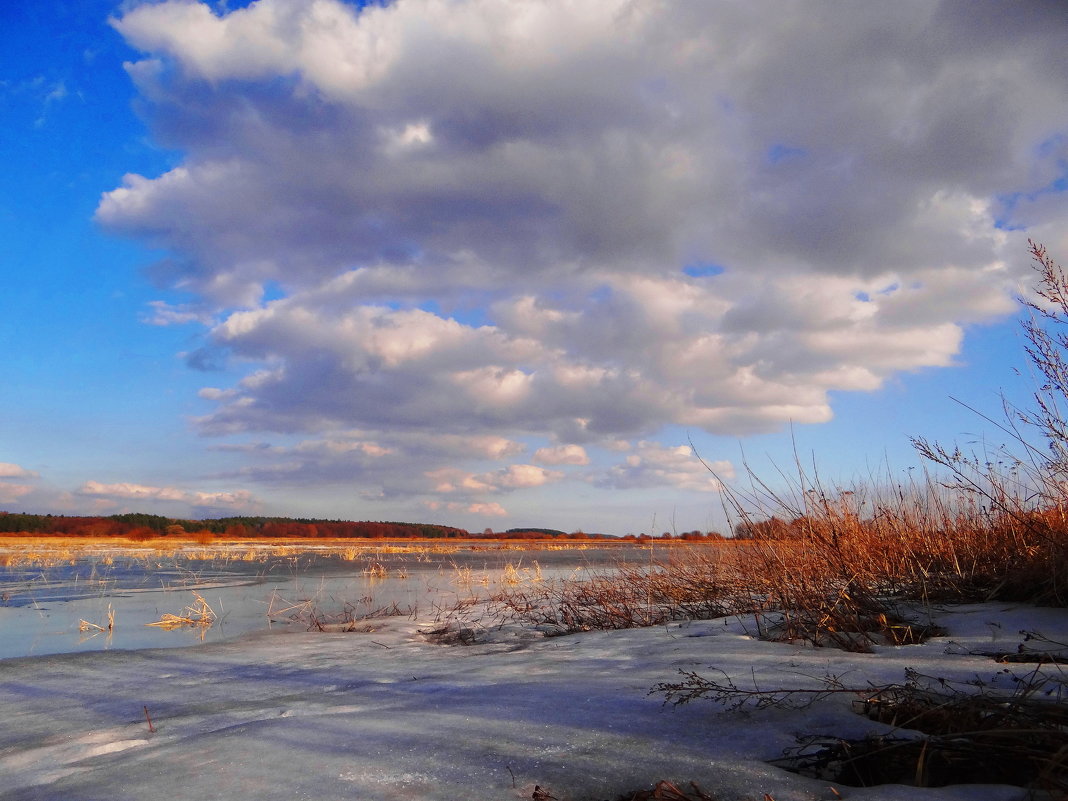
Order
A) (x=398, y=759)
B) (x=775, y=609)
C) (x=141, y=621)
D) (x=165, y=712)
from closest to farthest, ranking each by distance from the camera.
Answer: (x=398, y=759), (x=165, y=712), (x=775, y=609), (x=141, y=621)

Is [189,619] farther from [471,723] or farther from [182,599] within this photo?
[471,723]

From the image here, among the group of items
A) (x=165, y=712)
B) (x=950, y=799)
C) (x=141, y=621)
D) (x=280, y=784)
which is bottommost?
(x=141, y=621)

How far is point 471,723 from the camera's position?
90.2 inches

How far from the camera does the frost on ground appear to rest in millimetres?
1773

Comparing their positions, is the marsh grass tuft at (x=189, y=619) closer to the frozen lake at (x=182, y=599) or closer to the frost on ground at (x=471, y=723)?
the frozen lake at (x=182, y=599)

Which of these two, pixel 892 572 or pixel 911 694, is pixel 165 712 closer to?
pixel 911 694

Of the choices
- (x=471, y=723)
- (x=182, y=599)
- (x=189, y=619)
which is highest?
(x=471, y=723)

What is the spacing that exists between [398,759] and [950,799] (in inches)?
59.1

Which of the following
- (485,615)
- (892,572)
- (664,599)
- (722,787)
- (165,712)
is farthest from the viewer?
(485,615)

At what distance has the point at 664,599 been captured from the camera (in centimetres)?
596

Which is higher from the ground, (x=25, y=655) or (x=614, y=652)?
(x=614, y=652)

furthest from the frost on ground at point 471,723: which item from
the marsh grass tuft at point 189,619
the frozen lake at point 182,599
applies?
the marsh grass tuft at point 189,619

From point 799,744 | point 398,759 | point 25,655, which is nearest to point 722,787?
point 799,744

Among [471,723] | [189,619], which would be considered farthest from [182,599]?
[471,723]
